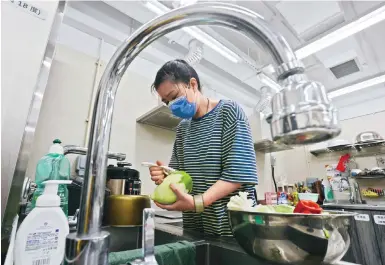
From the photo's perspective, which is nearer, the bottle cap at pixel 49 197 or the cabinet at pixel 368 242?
the bottle cap at pixel 49 197

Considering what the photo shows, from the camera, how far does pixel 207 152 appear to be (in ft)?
2.83

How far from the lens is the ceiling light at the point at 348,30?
1.68 metres

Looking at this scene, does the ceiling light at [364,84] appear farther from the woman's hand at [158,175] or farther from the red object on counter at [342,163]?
the woman's hand at [158,175]

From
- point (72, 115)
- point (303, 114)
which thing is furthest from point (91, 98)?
point (303, 114)

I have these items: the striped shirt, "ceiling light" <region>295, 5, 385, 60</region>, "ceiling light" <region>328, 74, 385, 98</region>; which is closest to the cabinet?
"ceiling light" <region>328, 74, 385, 98</region>

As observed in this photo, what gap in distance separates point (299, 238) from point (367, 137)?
11.9 ft

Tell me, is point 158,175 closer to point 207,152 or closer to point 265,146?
point 207,152

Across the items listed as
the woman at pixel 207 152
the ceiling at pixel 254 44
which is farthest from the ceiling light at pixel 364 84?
the woman at pixel 207 152

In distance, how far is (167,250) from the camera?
1.56ft

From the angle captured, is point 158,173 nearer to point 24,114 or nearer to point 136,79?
point 24,114

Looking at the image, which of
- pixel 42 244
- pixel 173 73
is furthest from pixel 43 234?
pixel 173 73

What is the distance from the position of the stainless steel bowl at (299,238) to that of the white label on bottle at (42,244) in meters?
0.43

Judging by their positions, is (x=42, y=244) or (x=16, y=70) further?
(x=16, y=70)

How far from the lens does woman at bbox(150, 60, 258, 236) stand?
28.0 inches
